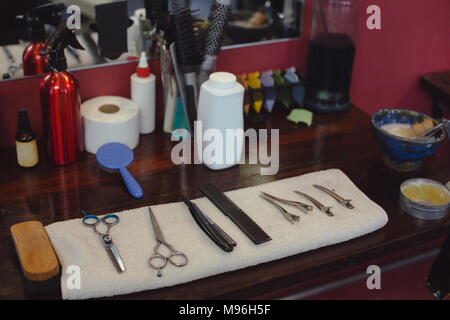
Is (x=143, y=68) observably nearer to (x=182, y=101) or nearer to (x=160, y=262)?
(x=182, y=101)

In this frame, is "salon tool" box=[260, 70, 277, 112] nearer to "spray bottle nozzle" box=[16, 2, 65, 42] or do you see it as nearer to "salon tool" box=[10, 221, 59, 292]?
"spray bottle nozzle" box=[16, 2, 65, 42]

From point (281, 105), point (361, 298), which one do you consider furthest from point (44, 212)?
point (361, 298)

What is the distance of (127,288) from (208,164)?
1.38ft

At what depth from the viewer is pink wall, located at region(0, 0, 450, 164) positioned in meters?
1.37

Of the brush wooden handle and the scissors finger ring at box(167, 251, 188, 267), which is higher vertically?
the brush wooden handle

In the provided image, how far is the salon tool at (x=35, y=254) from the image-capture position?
0.88 metres

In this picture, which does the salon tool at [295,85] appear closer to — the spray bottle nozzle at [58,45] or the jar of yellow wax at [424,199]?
the jar of yellow wax at [424,199]

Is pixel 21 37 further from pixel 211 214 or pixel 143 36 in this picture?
pixel 211 214

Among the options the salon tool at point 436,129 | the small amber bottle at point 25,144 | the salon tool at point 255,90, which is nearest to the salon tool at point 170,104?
the salon tool at point 255,90

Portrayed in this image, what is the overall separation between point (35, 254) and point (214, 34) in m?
0.65

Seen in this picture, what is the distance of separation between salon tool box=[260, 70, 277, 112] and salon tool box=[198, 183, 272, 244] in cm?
40

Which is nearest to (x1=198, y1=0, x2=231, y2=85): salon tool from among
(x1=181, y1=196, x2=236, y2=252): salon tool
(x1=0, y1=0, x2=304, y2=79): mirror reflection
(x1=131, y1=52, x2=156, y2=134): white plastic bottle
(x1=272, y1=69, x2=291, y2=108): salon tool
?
(x1=0, y1=0, x2=304, y2=79): mirror reflection

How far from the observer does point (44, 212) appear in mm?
1087

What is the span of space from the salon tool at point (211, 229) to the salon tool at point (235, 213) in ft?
0.14
